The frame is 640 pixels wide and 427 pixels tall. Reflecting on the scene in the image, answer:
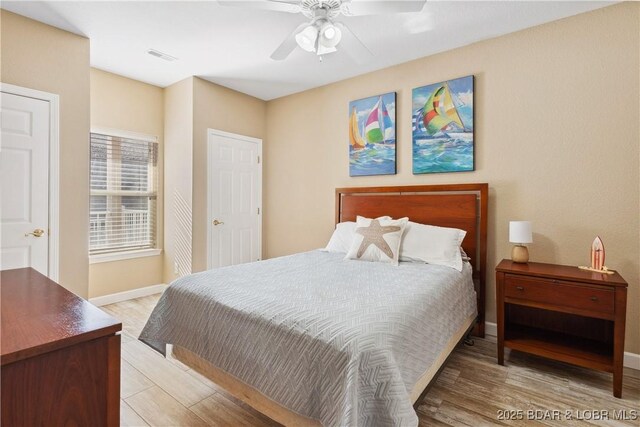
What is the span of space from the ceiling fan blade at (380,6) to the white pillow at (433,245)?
1.69 m

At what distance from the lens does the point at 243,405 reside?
1904 millimetres

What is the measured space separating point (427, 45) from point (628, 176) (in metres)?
1.91

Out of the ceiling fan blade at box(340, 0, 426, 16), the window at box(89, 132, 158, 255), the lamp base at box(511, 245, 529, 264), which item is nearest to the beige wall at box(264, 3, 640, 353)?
the lamp base at box(511, 245, 529, 264)

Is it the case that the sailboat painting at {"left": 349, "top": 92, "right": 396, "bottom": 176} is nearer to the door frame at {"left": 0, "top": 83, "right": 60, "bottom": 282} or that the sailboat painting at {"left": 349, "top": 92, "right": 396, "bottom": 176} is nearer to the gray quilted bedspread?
the gray quilted bedspread

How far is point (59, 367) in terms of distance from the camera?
84cm

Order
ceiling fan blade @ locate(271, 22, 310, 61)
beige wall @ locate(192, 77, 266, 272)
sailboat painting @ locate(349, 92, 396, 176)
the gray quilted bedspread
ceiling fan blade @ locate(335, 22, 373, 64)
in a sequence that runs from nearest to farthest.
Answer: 1. the gray quilted bedspread
2. ceiling fan blade @ locate(271, 22, 310, 61)
3. ceiling fan blade @ locate(335, 22, 373, 64)
4. sailboat painting @ locate(349, 92, 396, 176)
5. beige wall @ locate(192, 77, 266, 272)

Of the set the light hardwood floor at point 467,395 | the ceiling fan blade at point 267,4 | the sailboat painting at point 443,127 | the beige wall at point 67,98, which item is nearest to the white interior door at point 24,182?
the beige wall at point 67,98

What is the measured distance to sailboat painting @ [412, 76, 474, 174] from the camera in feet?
9.73

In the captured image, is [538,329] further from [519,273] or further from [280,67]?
[280,67]

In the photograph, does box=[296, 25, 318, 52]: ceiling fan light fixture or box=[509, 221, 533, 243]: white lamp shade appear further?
box=[509, 221, 533, 243]: white lamp shade

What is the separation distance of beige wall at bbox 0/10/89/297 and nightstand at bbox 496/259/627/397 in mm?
3607

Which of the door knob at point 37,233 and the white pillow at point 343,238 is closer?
the door knob at point 37,233

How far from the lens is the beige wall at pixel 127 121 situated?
362cm

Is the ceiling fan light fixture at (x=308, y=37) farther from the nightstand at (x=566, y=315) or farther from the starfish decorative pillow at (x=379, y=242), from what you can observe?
the nightstand at (x=566, y=315)
